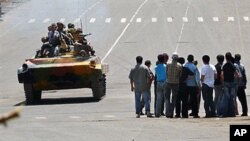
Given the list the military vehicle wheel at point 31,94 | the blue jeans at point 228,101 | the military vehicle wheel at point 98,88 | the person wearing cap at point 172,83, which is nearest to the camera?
the blue jeans at point 228,101

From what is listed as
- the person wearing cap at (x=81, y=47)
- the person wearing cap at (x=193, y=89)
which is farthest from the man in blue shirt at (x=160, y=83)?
the person wearing cap at (x=81, y=47)

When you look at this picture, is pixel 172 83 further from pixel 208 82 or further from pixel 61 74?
pixel 61 74

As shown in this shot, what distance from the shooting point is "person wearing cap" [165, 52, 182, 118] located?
1970cm

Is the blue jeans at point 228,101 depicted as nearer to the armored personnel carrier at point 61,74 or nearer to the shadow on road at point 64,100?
the armored personnel carrier at point 61,74

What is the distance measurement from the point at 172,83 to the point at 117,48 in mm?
26574

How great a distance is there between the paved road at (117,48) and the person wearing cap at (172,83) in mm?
872

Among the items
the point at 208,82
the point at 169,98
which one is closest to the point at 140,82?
the point at 169,98

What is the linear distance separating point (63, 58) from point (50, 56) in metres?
1.00

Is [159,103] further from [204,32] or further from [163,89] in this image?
[204,32]

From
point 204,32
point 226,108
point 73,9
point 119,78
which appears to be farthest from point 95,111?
point 73,9

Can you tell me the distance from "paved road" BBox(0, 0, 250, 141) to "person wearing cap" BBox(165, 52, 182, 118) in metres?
0.87

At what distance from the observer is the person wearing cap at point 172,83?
19.7 m

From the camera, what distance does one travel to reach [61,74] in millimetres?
26047

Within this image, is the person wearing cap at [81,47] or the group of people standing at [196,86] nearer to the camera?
the group of people standing at [196,86]
